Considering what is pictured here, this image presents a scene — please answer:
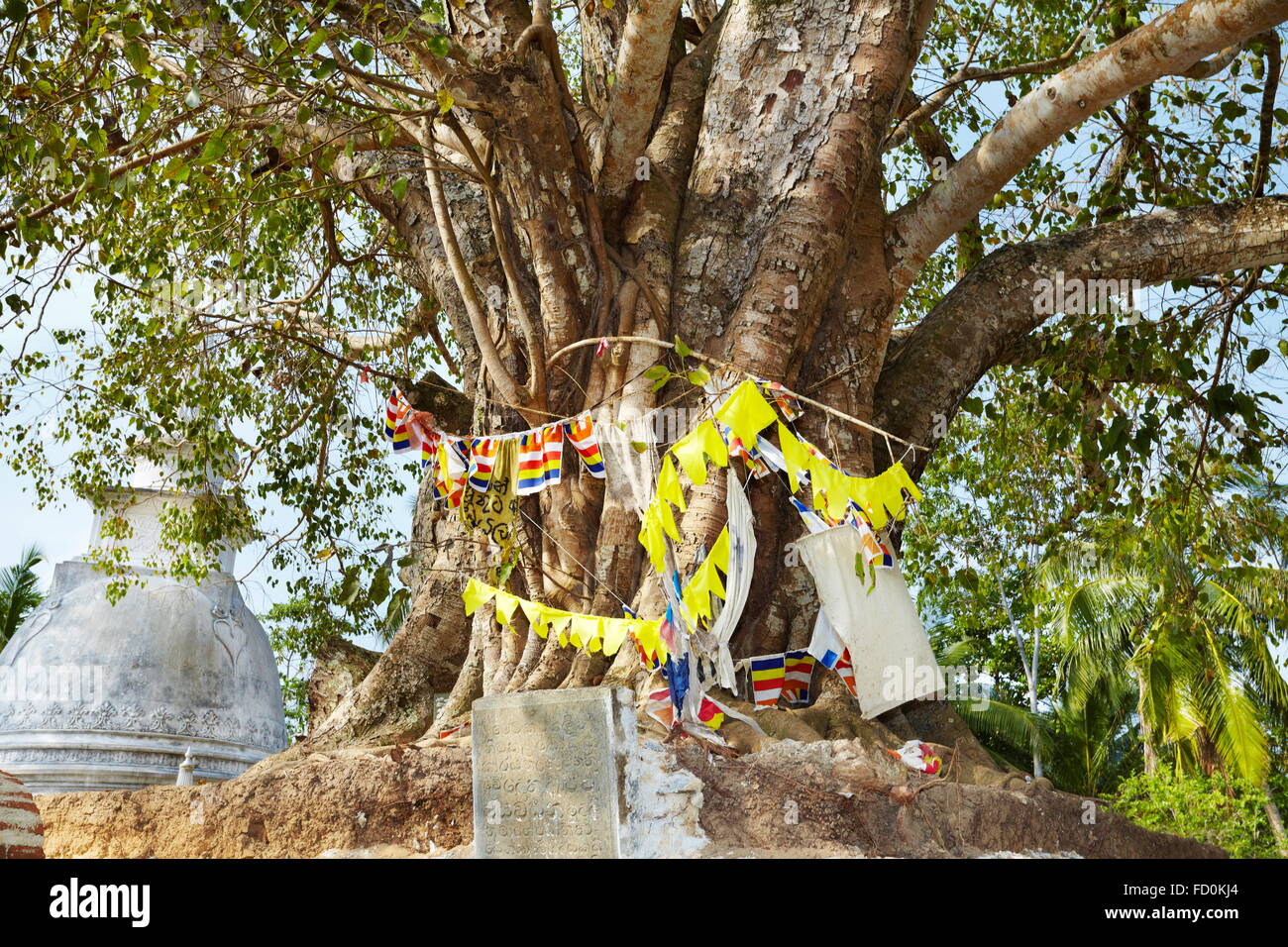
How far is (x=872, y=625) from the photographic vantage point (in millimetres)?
5234

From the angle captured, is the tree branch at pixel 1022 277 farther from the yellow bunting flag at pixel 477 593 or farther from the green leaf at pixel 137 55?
the green leaf at pixel 137 55

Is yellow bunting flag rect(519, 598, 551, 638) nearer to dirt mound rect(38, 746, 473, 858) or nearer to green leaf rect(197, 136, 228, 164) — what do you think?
dirt mound rect(38, 746, 473, 858)

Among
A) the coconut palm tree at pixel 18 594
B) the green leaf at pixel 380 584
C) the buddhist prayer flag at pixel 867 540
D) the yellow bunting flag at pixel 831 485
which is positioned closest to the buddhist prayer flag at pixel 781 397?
the yellow bunting flag at pixel 831 485

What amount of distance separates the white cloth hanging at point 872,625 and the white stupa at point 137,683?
A: 8.82m

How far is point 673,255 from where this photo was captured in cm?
620

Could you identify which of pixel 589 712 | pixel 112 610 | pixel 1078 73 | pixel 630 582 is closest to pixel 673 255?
pixel 630 582

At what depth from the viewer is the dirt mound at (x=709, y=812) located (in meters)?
4.40

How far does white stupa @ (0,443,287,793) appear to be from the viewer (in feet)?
40.4

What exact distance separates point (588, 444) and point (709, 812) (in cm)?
199

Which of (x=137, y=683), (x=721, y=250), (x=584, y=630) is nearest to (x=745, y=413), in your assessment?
(x=584, y=630)

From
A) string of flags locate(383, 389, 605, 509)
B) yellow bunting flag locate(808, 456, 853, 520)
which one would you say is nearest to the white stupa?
string of flags locate(383, 389, 605, 509)

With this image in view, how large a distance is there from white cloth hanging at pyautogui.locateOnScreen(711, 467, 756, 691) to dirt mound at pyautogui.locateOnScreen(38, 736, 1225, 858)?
0.48 m

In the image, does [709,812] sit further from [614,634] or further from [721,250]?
[721,250]

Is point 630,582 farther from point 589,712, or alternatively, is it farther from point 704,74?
point 704,74
